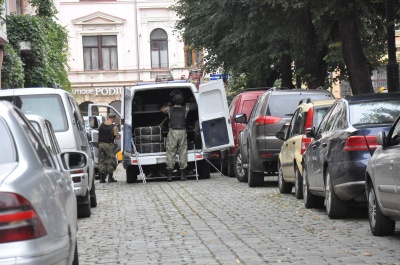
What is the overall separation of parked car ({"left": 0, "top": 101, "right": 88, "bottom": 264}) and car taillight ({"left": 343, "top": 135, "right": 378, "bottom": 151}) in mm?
6128

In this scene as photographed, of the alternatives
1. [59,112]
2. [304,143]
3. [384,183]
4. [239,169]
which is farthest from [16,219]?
[239,169]

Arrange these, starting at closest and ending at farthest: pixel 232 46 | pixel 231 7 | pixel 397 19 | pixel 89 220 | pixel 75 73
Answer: pixel 89 220 < pixel 397 19 < pixel 231 7 < pixel 232 46 < pixel 75 73

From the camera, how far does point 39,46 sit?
36.7 meters

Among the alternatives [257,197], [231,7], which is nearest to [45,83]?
[231,7]

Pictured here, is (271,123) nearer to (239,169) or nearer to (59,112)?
(239,169)

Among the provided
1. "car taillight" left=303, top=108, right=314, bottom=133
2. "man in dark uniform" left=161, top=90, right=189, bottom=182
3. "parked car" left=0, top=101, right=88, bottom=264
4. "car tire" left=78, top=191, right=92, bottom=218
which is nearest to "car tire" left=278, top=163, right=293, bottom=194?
"car taillight" left=303, top=108, right=314, bottom=133

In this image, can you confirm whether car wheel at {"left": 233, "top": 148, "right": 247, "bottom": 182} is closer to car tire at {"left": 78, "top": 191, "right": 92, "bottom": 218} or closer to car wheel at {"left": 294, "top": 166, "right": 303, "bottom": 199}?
car wheel at {"left": 294, "top": 166, "right": 303, "bottom": 199}

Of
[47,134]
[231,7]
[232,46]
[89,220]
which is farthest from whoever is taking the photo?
[232,46]

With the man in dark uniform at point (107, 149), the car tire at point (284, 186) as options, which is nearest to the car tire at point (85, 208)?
the car tire at point (284, 186)

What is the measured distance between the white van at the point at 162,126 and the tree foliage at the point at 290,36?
8.25 feet

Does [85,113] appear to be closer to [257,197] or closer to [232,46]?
[232,46]

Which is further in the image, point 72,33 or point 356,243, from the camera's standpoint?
point 72,33

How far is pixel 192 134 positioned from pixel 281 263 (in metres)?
17.7

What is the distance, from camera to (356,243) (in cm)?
1097
